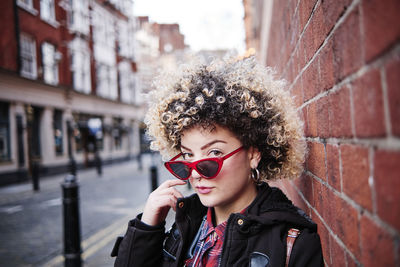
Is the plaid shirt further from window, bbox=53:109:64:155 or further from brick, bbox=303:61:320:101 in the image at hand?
window, bbox=53:109:64:155

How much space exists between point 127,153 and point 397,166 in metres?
27.1

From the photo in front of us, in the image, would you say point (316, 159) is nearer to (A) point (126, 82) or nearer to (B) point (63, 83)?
(B) point (63, 83)

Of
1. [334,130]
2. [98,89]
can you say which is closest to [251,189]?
[334,130]

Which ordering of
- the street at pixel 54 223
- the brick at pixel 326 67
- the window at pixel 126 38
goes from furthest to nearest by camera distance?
1. the window at pixel 126 38
2. the street at pixel 54 223
3. the brick at pixel 326 67

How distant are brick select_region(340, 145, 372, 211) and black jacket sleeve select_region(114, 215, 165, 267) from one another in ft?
3.36

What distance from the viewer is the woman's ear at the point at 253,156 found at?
1.58 metres

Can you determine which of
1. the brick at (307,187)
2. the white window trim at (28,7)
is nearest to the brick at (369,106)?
the brick at (307,187)

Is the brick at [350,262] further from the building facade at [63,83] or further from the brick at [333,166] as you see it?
the building facade at [63,83]

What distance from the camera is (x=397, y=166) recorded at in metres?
0.57

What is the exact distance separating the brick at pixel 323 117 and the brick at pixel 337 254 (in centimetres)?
39

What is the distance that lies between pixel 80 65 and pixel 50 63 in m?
3.20

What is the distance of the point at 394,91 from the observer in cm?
57

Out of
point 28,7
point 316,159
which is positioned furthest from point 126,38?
point 316,159

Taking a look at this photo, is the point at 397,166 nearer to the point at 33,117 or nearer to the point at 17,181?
the point at 17,181
